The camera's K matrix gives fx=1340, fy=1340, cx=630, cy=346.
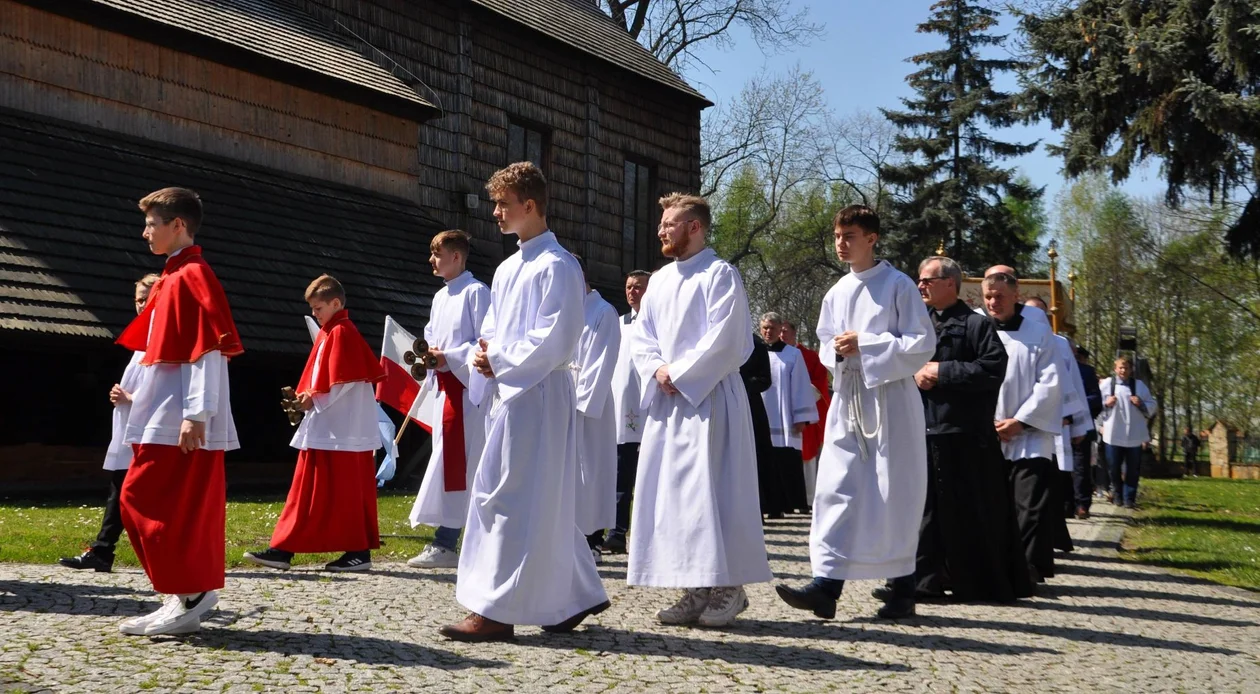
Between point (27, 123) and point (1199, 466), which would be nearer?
point (27, 123)

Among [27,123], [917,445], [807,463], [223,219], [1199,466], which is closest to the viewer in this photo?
[917,445]

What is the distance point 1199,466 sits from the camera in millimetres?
48375

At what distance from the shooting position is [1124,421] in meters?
18.6

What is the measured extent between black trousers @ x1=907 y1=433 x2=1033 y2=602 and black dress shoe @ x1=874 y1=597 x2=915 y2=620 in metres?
0.89

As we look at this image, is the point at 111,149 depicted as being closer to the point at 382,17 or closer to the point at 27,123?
the point at 27,123

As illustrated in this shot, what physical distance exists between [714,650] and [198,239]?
35.1 ft

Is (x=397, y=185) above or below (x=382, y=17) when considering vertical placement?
below

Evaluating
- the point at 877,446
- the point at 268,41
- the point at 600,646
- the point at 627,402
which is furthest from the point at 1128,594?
the point at 268,41

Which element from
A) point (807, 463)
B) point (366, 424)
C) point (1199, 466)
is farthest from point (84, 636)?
point (1199, 466)

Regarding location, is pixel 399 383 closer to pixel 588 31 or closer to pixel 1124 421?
pixel 1124 421

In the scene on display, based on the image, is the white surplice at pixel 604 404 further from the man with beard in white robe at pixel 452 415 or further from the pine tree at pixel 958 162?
the pine tree at pixel 958 162

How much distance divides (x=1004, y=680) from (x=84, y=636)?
380 cm

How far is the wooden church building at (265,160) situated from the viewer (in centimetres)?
1380

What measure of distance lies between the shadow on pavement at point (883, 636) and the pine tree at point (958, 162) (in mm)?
37303
